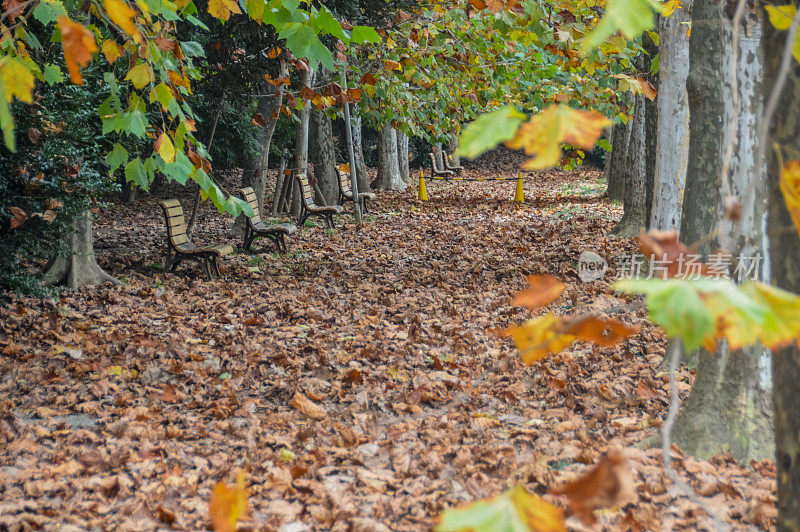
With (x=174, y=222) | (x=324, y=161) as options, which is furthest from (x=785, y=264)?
(x=324, y=161)

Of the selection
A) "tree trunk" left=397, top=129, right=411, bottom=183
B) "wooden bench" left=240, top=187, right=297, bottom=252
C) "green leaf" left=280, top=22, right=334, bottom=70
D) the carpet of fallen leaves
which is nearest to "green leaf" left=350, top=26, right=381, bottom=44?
"green leaf" left=280, top=22, right=334, bottom=70

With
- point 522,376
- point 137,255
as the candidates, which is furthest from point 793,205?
point 137,255

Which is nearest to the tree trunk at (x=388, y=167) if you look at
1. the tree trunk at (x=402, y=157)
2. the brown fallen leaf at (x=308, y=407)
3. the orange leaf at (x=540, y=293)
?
the tree trunk at (x=402, y=157)

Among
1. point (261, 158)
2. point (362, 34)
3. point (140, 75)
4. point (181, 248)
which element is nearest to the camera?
point (362, 34)

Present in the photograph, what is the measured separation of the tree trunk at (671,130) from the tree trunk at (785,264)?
17.4ft

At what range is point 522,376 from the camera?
15.3 feet

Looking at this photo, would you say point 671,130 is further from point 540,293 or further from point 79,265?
point 79,265

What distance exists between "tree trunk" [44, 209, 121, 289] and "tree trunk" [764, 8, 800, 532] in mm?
6965

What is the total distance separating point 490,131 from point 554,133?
11 cm

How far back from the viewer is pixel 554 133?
1157 mm

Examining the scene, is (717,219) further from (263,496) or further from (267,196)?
(267,196)

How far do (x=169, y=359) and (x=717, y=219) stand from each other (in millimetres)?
3907

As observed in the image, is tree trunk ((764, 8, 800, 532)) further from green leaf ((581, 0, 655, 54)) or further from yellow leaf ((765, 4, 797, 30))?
green leaf ((581, 0, 655, 54))

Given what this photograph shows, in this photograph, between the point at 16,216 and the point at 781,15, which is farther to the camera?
the point at 16,216
